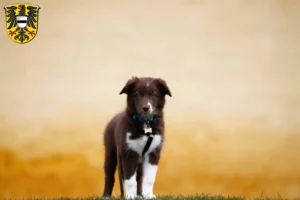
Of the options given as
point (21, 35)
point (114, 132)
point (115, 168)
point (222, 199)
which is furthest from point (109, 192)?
point (21, 35)

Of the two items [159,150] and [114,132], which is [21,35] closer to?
[114,132]

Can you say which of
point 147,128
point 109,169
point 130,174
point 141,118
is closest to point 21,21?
point 109,169

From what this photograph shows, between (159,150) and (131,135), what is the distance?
1.59ft

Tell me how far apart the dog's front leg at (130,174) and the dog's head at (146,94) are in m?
0.64

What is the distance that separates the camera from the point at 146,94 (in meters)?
9.60

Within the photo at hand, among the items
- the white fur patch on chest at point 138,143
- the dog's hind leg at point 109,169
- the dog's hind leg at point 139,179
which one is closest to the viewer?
the white fur patch on chest at point 138,143

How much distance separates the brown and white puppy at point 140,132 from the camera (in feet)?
31.6

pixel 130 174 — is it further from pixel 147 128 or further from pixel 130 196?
pixel 147 128

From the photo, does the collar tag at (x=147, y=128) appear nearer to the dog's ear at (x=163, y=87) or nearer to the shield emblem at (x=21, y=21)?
Answer: the dog's ear at (x=163, y=87)

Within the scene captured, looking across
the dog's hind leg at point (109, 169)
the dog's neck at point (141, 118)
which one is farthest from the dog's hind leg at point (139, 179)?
the dog's neck at point (141, 118)

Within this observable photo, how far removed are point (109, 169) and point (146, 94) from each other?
1796mm

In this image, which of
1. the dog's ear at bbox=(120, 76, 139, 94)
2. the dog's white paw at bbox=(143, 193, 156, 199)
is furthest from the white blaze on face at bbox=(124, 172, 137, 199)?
the dog's ear at bbox=(120, 76, 139, 94)

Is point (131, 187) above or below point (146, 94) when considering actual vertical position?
below

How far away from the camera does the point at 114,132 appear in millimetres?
10484
